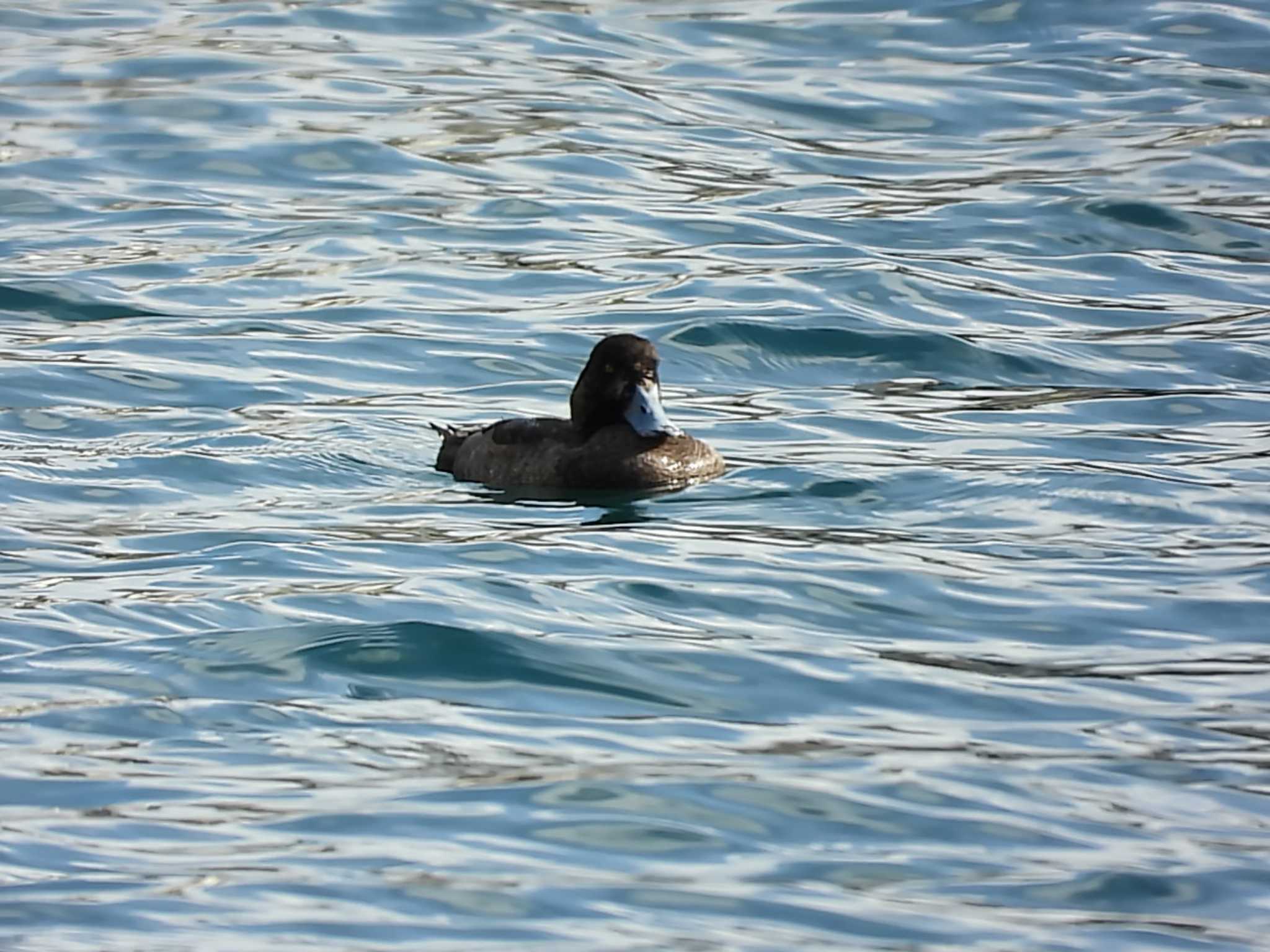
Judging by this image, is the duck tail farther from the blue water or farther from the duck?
the blue water

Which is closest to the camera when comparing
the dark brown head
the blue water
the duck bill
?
the blue water

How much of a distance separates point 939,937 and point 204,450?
623 centimetres

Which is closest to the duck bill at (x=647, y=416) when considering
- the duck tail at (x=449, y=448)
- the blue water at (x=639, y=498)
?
the blue water at (x=639, y=498)

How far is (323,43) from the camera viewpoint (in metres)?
21.3

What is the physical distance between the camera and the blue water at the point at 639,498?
5.95 meters

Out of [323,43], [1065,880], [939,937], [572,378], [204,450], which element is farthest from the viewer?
[323,43]

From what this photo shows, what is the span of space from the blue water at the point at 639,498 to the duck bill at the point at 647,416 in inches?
15.4

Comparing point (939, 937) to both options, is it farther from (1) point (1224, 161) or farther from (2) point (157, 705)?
(1) point (1224, 161)

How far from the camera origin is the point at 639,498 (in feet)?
34.8

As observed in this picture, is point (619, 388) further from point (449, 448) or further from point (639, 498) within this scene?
point (449, 448)

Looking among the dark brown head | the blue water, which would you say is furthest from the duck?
the blue water

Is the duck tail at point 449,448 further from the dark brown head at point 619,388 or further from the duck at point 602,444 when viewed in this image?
the dark brown head at point 619,388

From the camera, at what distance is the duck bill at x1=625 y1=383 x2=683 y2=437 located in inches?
427

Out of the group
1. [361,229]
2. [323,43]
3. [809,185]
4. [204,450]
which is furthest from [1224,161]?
[204,450]
